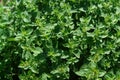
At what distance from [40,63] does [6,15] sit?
25.4 inches

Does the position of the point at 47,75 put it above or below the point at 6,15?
below

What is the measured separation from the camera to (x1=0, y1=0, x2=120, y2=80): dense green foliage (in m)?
3.47

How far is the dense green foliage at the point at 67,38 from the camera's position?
347 centimetres

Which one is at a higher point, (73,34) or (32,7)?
(32,7)

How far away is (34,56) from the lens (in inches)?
137

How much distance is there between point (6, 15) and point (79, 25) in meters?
0.75

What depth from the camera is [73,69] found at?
11.8 ft

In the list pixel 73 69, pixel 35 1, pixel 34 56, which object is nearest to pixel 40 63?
pixel 34 56

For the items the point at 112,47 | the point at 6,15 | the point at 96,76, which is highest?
the point at 6,15

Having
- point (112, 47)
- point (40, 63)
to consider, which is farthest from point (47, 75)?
point (112, 47)

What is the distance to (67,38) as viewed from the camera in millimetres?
3504

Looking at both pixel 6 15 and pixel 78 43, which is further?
pixel 6 15

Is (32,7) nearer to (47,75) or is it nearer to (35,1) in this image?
(35,1)

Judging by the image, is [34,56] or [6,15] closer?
[34,56]
